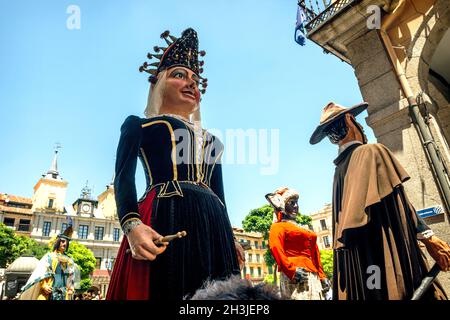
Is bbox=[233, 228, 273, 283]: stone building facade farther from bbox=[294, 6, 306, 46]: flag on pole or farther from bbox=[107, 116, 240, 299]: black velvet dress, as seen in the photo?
bbox=[107, 116, 240, 299]: black velvet dress

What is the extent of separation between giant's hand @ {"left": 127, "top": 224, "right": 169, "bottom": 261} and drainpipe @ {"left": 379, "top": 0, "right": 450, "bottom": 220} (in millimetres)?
4028

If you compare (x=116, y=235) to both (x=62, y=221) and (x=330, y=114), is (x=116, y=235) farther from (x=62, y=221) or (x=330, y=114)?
(x=330, y=114)

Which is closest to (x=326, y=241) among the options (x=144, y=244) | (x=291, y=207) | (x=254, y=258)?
(x=254, y=258)

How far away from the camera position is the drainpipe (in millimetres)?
3843

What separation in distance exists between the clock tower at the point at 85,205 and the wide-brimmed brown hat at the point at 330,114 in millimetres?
50194

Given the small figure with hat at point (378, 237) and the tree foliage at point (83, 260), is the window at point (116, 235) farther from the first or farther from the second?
the small figure with hat at point (378, 237)

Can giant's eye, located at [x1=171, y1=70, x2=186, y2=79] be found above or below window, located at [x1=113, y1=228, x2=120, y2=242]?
below

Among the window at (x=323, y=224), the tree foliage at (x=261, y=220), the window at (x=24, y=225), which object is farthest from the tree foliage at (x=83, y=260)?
the window at (x=323, y=224)

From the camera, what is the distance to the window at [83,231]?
40969mm

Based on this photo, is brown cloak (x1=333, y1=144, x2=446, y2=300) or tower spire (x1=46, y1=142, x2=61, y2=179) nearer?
brown cloak (x1=333, y1=144, x2=446, y2=300)

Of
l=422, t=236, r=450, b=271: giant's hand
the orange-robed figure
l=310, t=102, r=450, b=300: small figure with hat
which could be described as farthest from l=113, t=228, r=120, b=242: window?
l=422, t=236, r=450, b=271: giant's hand

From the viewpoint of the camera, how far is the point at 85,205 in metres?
47.2

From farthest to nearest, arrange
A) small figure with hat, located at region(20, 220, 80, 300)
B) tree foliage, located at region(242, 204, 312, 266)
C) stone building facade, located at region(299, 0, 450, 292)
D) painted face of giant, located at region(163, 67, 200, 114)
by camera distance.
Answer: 1. tree foliage, located at region(242, 204, 312, 266)
2. small figure with hat, located at region(20, 220, 80, 300)
3. stone building facade, located at region(299, 0, 450, 292)
4. painted face of giant, located at region(163, 67, 200, 114)
